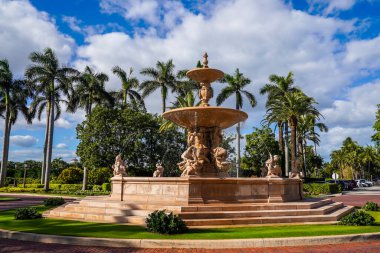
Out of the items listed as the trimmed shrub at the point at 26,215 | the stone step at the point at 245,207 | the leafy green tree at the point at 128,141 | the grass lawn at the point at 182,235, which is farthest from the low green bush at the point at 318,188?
the trimmed shrub at the point at 26,215

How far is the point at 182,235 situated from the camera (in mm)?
9930

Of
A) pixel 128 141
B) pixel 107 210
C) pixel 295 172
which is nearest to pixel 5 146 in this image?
pixel 128 141

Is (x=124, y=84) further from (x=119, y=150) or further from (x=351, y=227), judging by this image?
(x=351, y=227)

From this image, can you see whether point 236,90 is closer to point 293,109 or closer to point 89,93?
point 293,109

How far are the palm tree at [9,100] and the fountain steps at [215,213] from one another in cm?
3603

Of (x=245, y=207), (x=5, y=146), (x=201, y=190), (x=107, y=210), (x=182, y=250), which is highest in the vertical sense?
(x=5, y=146)

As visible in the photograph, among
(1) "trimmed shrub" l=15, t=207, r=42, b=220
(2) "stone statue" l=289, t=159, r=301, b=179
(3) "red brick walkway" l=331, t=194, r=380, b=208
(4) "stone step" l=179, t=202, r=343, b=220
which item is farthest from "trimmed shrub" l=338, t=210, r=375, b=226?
(1) "trimmed shrub" l=15, t=207, r=42, b=220

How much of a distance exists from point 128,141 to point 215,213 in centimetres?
2909

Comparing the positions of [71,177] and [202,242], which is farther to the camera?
[71,177]

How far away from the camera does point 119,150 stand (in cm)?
3950

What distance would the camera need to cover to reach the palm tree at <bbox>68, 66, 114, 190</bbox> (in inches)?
1759

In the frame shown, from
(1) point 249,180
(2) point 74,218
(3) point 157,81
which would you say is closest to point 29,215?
(2) point 74,218

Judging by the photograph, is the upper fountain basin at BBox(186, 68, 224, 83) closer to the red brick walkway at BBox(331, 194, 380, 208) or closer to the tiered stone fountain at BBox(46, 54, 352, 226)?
the tiered stone fountain at BBox(46, 54, 352, 226)

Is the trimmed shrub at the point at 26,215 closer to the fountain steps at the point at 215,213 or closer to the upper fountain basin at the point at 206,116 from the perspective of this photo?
the fountain steps at the point at 215,213
